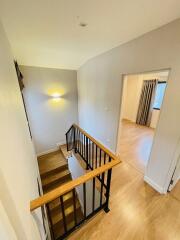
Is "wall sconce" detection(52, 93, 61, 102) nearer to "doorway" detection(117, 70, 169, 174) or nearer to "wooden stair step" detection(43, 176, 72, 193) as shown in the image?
"doorway" detection(117, 70, 169, 174)

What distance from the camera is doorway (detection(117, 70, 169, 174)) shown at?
3.15 m

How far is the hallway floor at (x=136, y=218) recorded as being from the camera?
4.61 ft

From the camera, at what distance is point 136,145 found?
11.2 ft

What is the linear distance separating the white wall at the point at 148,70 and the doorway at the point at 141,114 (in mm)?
682

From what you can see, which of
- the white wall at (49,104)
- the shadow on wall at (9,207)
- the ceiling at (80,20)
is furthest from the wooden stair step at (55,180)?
the ceiling at (80,20)

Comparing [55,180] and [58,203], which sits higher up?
[55,180]

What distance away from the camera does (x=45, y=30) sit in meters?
1.72

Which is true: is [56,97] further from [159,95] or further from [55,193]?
[159,95]

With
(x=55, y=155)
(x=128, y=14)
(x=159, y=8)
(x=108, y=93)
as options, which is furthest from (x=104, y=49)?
(x=55, y=155)

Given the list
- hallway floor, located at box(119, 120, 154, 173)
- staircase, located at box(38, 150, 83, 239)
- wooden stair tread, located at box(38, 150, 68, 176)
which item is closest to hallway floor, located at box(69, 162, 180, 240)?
hallway floor, located at box(119, 120, 154, 173)

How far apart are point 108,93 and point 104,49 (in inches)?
39.8

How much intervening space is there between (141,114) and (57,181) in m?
4.41

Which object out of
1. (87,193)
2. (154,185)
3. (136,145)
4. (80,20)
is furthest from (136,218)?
(80,20)

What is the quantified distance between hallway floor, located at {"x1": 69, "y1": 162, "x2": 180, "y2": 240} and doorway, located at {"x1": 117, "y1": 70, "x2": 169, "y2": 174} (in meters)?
0.86
